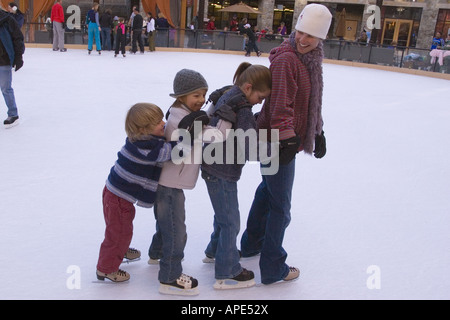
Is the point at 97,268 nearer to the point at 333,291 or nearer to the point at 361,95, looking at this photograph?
the point at 333,291

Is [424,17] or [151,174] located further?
[424,17]

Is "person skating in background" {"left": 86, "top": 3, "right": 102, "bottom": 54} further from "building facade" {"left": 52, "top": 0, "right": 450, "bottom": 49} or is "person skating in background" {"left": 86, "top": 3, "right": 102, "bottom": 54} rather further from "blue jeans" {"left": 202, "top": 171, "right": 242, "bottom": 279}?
"blue jeans" {"left": 202, "top": 171, "right": 242, "bottom": 279}

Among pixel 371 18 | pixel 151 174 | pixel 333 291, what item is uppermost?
pixel 371 18

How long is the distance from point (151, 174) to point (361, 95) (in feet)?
23.2

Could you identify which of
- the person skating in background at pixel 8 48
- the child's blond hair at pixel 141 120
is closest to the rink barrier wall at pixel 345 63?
the person skating in background at pixel 8 48

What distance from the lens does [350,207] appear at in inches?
126

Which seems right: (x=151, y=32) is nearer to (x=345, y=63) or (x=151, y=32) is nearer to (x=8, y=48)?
(x=345, y=63)

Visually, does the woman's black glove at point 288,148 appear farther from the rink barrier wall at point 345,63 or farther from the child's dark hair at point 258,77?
the rink barrier wall at point 345,63

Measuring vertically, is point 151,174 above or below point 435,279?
above

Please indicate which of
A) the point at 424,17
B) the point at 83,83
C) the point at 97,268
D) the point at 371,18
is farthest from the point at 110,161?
the point at 424,17

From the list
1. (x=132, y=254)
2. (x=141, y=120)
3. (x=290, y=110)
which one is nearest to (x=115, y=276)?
(x=132, y=254)

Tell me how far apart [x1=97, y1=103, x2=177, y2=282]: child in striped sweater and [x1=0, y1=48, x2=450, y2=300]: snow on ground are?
0.67ft

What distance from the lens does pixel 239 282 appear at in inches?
81.8

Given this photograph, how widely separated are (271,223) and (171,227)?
1.47 ft
